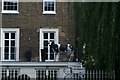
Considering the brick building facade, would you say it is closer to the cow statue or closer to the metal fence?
the cow statue

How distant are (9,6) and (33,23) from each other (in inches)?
88.4

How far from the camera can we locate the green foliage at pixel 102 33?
13.5m

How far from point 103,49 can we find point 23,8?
18.1 meters

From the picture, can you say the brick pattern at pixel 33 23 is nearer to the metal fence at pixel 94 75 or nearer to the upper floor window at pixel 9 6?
the upper floor window at pixel 9 6

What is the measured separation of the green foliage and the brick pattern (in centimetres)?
1596

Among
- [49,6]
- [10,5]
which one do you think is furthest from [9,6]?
[49,6]

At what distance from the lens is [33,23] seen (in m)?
30.9

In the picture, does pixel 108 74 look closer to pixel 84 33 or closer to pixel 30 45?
pixel 84 33

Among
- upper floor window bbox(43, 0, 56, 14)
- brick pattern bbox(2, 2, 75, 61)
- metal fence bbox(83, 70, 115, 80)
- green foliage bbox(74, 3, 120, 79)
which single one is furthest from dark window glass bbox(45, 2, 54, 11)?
green foliage bbox(74, 3, 120, 79)

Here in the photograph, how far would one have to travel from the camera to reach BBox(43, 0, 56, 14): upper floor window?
3133 centimetres

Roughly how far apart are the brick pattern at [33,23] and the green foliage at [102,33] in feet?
52.4

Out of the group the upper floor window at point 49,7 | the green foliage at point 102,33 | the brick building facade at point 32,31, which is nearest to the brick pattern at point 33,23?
the brick building facade at point 32,31

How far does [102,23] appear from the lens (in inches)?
542

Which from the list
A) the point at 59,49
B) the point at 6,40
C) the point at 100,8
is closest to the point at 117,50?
the point at 100,8
